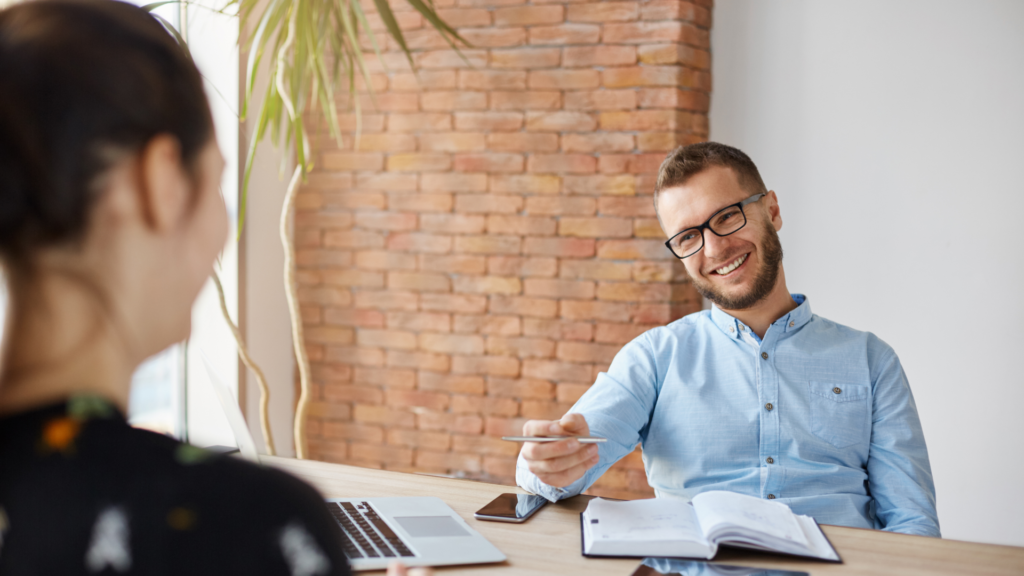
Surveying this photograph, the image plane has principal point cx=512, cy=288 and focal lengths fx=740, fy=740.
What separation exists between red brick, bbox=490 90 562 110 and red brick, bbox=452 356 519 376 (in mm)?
1005

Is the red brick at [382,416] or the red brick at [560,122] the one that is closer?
the red brick at [560,122]

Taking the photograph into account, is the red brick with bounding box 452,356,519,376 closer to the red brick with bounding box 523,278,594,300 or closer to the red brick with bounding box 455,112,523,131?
the red brick with bounding box 523,278,594,300

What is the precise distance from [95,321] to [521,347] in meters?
2.50

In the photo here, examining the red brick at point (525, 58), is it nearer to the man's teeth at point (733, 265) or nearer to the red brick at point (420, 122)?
the red brick at point (420, 122)

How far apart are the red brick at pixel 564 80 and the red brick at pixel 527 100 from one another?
0.08ft

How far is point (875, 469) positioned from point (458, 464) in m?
1.82

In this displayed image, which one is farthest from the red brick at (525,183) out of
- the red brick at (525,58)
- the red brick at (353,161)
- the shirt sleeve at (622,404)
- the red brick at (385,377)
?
the shirt sleeve at (622,404)

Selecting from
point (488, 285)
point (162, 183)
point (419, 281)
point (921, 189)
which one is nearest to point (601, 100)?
point (488, 285)

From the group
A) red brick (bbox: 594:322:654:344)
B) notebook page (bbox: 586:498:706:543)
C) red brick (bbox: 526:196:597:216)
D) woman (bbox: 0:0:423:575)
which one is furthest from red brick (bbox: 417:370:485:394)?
woman (bbox: 0:0:423:575)

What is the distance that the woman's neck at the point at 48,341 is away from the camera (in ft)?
1.60

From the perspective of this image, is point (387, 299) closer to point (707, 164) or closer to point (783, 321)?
point (707, 164)

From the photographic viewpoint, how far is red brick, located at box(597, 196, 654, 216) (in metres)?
2.75

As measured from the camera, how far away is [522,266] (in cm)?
296

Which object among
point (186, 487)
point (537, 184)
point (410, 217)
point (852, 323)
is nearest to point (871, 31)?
point (852, 323)
